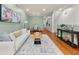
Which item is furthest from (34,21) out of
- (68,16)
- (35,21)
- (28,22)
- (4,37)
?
(68,16)

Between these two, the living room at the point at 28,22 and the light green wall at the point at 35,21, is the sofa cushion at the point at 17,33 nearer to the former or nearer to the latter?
the living room at the point at 28,22

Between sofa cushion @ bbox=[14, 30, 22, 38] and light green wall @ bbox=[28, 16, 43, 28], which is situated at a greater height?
light green wall @ bbox=[28, 16, 43, 28]

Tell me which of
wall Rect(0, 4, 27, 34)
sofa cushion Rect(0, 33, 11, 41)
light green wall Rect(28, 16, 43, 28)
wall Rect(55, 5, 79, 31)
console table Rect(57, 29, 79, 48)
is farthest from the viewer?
console table Rect(57, 29, 79, 48)

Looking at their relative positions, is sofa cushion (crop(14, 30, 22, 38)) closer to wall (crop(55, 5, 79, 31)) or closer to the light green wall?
the light green wall

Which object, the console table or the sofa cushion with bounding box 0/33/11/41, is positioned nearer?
the sofa cushion with bounding box 0/33/11/41

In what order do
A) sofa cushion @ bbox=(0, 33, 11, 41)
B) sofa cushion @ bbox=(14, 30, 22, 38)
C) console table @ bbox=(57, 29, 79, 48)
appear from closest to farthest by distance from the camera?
1. sofa cushion @ bbox=(0, 33, 11, 41)
2. sofa cushion @ bbox=(14, 30, 22, 38)
3. console table @ bbox=(57, 29, 79, 48)

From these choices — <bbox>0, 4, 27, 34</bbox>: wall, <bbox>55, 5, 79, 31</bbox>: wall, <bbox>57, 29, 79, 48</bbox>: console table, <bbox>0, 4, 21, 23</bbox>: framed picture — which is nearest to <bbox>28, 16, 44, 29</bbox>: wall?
<bbox>0, 4, 27, 34</bbox>: wall

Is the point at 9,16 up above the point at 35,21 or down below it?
above

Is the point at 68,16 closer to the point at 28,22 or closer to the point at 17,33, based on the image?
the point at 28,22

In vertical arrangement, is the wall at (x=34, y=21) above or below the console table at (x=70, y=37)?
above

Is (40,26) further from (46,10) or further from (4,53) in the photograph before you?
(4,53)

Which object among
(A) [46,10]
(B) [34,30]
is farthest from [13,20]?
(A) [46,10]

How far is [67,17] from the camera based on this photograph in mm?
3881

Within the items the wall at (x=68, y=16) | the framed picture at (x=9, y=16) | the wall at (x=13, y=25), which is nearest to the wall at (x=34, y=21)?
the wall at (x=13, y=25)
